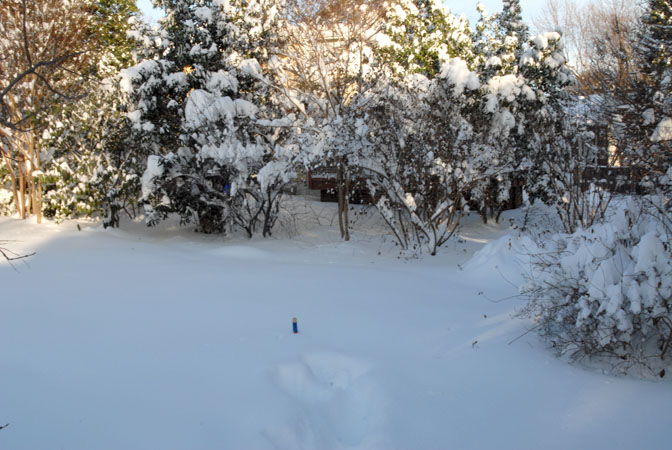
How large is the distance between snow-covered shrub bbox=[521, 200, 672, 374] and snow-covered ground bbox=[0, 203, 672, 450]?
290mm

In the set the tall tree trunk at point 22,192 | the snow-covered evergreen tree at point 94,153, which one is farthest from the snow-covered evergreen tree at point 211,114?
the tall tree trunk at point 22,192

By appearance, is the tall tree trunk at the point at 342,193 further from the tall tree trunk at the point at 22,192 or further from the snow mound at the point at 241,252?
the tall tree trunk at the point at 22,192

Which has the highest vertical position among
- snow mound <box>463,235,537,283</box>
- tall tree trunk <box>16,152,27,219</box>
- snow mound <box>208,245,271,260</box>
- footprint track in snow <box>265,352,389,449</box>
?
tall tree trunk <box>16,152,27,219</box>

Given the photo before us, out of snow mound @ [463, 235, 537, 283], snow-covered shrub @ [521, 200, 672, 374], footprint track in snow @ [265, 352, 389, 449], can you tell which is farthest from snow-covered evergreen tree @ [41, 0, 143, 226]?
snow-covered shrub @ [521, 200, 672, 374]

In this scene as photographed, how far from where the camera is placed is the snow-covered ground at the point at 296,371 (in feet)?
12.5

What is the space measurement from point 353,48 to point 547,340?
30.1 ft

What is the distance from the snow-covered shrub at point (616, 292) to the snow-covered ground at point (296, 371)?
29 centimetres

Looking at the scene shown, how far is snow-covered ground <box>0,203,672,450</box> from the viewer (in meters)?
3.80

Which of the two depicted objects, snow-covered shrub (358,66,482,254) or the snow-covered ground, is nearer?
the snow-covered ground

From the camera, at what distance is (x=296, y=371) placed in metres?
4.70

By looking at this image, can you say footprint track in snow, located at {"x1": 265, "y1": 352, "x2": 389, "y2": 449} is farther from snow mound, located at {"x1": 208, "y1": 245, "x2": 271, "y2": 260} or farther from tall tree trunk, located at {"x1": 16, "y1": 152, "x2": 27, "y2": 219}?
tall tree trunk, located at {"x1": 16, "y1": 152, "x2": 27, "y2": 219}

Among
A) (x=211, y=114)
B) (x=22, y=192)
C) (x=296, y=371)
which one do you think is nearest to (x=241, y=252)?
(x=211, y=114)

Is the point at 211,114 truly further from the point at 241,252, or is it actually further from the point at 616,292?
the point at 616,292

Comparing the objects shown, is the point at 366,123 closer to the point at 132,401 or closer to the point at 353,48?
the point at 353,48
